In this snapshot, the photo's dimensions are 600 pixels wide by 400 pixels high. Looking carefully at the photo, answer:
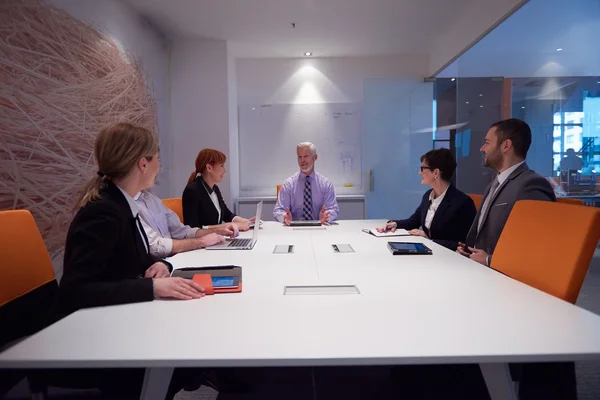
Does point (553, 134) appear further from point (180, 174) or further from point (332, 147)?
point (180, 174)

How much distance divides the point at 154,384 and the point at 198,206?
7.87ft

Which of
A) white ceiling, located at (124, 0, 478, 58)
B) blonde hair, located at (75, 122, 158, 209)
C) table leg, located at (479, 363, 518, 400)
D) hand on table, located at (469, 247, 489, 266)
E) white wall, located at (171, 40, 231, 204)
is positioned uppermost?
white ceiling, located at (124, 0, 478, 58)

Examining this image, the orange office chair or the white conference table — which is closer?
the white conference table

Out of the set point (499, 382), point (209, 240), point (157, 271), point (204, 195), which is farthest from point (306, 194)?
point (499, 382)

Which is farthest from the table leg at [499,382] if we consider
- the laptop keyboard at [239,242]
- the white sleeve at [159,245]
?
the white sleeve at [159,245]

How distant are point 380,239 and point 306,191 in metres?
1.61

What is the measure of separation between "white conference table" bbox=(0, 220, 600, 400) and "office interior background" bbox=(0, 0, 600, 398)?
1453mm

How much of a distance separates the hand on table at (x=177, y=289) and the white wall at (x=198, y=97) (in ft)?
13.1

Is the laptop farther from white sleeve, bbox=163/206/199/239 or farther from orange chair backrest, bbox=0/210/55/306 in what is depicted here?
orange chair backrest, bbox=0/210/55/306

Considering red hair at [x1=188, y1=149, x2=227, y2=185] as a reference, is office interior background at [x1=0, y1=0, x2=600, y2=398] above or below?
above

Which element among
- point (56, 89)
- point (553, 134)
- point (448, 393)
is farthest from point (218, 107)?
point (448, 393)

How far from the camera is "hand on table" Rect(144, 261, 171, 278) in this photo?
5.11ft

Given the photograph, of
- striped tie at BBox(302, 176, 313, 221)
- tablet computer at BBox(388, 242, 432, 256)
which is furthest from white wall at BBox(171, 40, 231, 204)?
tablet computer at BBox(388, 242, 432, 256)

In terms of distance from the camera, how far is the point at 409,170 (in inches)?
235
